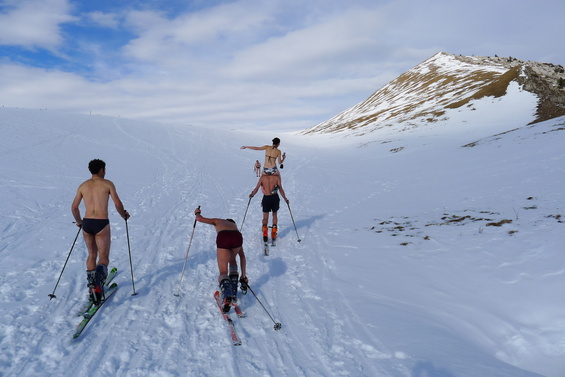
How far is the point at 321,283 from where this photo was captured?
6.80 m

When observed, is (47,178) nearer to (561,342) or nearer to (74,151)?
(74,151)

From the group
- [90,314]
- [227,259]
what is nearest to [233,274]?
[227,259]

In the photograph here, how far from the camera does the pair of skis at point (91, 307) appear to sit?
15.9 ft

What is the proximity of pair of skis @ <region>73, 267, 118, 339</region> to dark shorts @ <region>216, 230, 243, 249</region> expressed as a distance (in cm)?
227

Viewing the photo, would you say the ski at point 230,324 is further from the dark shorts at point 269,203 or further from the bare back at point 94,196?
the dark shorts at point 269,203

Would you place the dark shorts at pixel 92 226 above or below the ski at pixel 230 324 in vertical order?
above

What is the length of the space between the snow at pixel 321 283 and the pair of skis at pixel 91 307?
12 centimetres

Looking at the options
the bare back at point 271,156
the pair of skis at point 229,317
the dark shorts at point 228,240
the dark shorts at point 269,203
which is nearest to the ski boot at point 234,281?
the pair of skis at point 229,317

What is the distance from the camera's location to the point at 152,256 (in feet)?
26.5

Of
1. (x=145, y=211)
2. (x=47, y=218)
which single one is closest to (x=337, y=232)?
(x=145, y=211)

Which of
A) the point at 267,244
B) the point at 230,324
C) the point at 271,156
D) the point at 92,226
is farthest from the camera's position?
the point at 271,156

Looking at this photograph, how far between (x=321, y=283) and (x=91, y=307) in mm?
4265

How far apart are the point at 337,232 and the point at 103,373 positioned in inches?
295

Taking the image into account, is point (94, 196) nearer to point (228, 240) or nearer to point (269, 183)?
point (228, 240)
